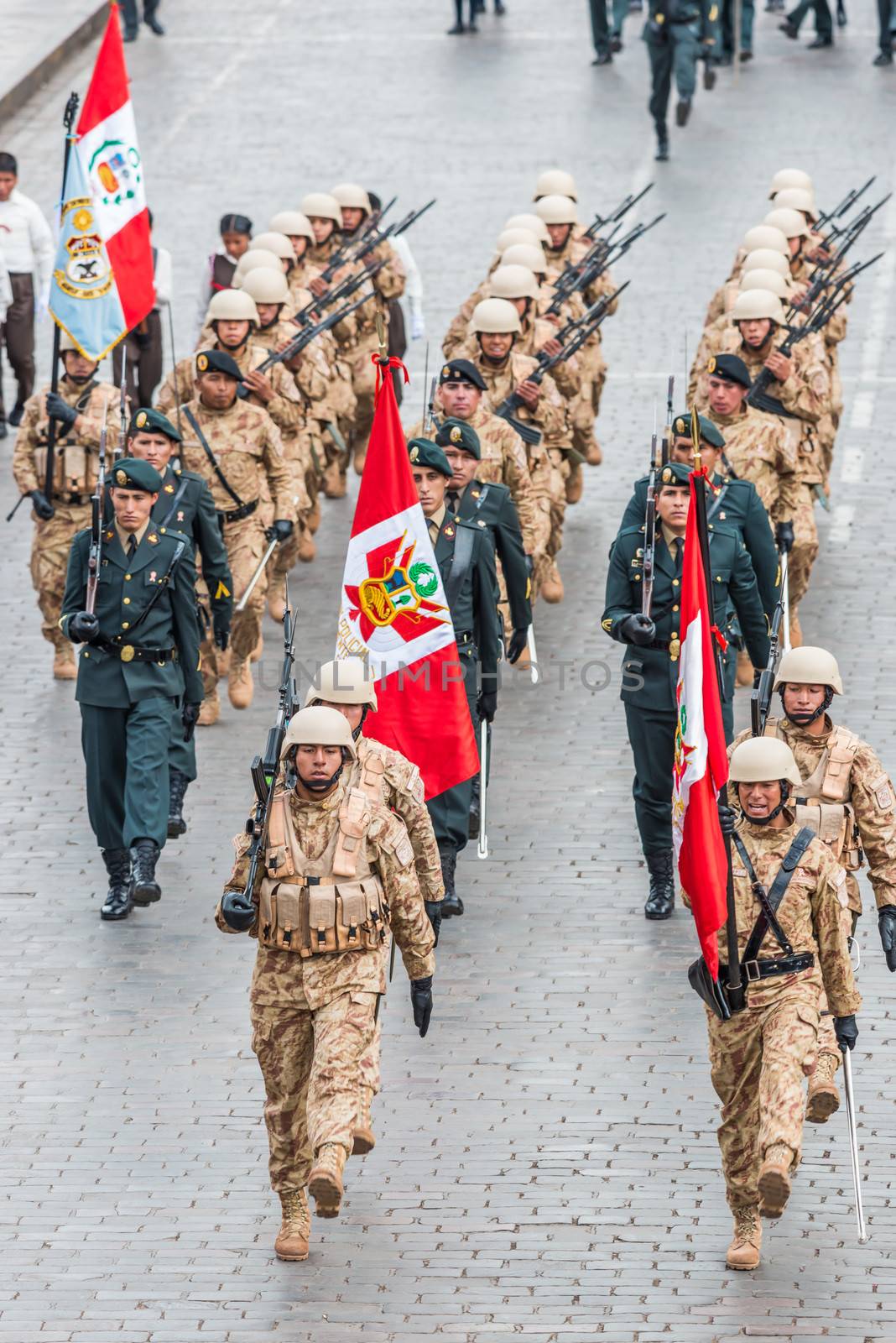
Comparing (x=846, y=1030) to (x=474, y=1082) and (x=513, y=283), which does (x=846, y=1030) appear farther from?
(x=513, y=283)

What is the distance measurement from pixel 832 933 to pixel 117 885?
4.51 m

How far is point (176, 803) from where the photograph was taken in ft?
47.7

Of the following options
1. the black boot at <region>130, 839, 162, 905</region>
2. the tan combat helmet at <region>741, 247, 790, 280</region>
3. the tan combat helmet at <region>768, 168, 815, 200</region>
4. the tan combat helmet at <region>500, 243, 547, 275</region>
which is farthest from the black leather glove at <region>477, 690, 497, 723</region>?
the tan combat helmet at <region>768, 168, 815, 200</region>

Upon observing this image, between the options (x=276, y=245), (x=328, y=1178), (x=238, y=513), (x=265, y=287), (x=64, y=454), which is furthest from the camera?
(x=276, y=245)

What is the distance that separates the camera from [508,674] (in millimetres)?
17469

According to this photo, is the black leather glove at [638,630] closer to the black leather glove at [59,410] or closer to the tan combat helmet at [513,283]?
the black leather glove at [59,410]

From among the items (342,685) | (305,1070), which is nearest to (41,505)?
(342,685)

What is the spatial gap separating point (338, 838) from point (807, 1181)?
7.64ft

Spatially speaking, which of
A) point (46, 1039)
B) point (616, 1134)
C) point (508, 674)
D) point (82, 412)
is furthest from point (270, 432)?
point (616, 1134)

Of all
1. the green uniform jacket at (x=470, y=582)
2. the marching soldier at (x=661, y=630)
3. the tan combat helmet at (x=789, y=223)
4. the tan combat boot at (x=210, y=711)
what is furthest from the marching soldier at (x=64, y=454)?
the tan combat helmet at (x=789, y=223)

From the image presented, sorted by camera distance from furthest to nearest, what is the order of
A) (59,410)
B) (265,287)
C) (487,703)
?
(265,287)
(59,410)
(487,703)

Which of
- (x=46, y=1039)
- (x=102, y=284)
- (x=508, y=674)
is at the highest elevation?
(x=102, y=284)

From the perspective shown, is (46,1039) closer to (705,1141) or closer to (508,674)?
(705,1141)

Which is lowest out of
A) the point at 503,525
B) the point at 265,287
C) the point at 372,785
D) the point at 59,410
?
the point at 265,287
